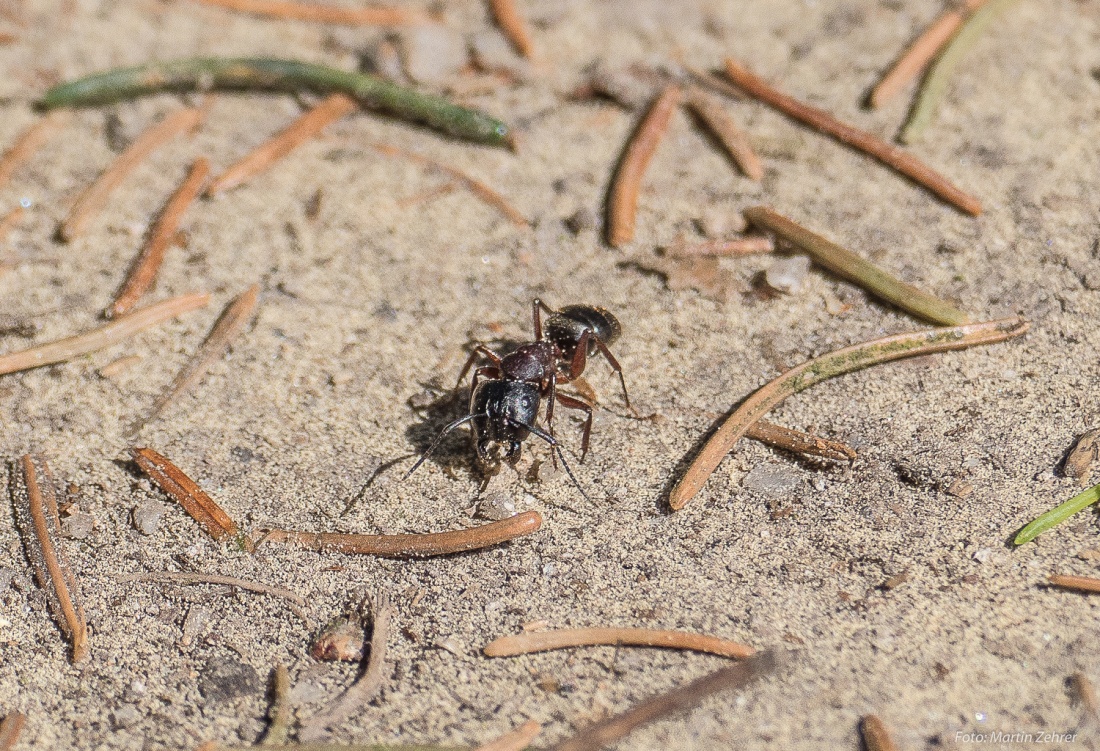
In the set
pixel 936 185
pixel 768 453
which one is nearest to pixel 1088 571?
pixel 768 453

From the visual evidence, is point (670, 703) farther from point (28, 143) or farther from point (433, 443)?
point (28, 143)

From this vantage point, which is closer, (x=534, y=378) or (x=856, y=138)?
(x=534, y=378)

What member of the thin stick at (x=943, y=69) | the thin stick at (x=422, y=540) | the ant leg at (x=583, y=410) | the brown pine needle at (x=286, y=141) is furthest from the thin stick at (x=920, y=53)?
the thin stick at (x=422, y=540)

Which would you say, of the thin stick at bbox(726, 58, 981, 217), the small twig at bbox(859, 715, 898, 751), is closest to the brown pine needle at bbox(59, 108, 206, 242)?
the thin stick at bbox(726, 58, 981, 217)

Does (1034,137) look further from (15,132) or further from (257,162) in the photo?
(15,132)

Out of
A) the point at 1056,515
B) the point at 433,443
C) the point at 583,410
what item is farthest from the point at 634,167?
the point at 1056,515

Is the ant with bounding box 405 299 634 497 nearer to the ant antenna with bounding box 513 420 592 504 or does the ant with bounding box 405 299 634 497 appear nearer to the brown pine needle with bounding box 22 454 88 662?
the ant antenna with bounding box 513 420 592 504
